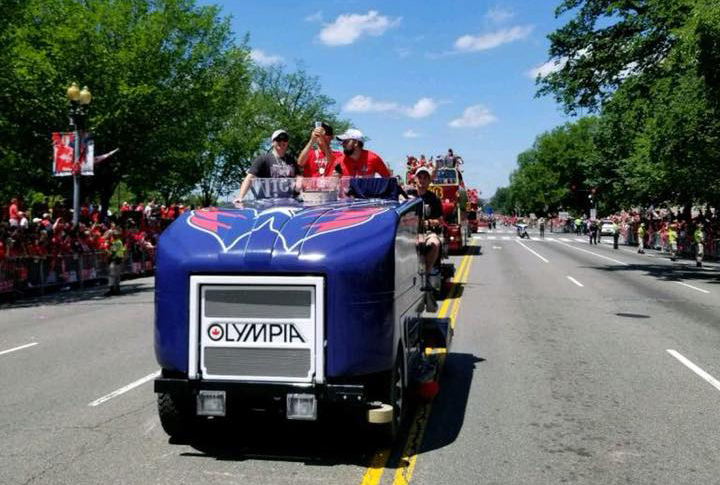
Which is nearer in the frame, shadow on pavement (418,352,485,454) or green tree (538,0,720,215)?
shadow on pavement (418,352,485,454)

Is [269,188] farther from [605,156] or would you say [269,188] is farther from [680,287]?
[605,156]

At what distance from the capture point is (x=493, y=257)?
29.3m

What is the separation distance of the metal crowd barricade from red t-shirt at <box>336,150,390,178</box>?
12.0 m

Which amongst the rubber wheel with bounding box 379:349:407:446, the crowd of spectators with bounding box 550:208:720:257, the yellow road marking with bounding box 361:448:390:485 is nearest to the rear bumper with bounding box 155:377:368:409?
the rubber wheel with bounding box 379:349:407:446

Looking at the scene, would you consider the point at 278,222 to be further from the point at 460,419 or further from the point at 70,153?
the point at 70,153

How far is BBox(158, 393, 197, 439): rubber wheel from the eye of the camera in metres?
5.36

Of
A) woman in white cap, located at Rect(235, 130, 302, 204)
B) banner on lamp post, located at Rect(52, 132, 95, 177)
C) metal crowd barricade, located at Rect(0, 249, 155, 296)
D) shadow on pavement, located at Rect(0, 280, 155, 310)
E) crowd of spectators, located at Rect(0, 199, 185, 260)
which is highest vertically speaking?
banner on lamp post, located at Rect(52, 132, 95, 177)

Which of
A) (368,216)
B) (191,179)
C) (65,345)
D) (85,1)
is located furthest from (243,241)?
(191,179)

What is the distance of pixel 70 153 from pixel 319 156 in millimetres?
15735

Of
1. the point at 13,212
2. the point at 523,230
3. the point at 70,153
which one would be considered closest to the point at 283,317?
the point at 70,153

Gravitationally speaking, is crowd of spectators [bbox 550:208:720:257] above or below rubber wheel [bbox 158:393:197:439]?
above

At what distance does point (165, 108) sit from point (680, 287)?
20923mm

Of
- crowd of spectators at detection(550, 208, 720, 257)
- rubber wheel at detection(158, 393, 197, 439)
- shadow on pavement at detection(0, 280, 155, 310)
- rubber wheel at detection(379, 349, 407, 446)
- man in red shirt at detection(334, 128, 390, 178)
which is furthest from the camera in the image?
crowd of spectators at detection(550, 208, 720, 257)

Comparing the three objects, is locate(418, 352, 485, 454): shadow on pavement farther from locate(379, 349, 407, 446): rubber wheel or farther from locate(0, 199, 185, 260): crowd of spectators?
locate(0, 199, 185, 260): crowd of spectators
